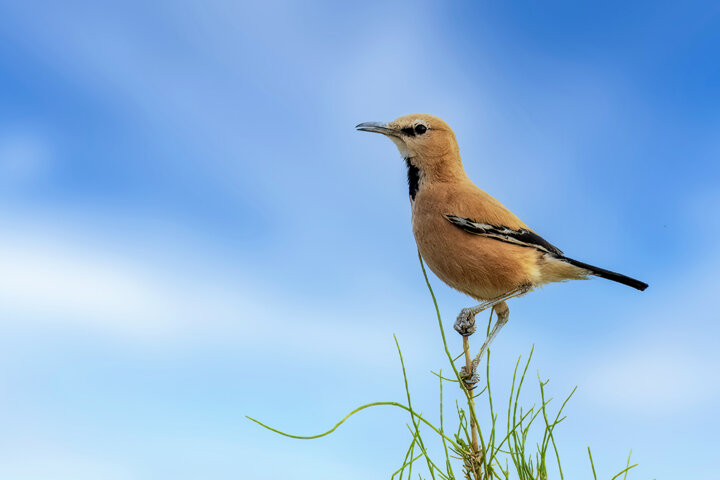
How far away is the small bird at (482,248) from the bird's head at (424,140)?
0.13 metres

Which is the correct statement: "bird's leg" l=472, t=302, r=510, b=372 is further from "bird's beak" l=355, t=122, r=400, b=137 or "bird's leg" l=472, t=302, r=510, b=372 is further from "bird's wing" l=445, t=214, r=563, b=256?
"bird's beak" l=355, t=122, r=400, b=137

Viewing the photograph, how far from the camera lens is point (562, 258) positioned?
4.79m

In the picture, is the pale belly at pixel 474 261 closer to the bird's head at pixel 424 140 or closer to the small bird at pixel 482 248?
the small bird at pixel 482 248

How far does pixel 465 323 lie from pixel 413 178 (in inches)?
70.9

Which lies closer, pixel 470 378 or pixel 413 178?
pixel 470 378

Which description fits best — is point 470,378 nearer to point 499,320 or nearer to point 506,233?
point 499,320

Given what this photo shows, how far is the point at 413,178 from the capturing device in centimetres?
538

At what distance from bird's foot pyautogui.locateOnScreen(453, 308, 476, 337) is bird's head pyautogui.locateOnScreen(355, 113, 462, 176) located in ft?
5.35

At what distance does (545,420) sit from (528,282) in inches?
44.5

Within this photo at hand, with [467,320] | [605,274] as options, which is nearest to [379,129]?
[467,320]

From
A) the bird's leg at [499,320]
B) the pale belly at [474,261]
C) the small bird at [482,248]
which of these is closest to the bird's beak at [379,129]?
the small bird at [482,248]

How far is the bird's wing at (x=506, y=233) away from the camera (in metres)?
4.63

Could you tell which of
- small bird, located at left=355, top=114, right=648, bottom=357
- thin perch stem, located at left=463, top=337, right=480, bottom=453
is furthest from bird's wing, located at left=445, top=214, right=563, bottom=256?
thin perch stem, located at left=463, top=337, right=480, bottom=453


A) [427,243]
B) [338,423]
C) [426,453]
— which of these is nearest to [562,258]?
[427,243]
